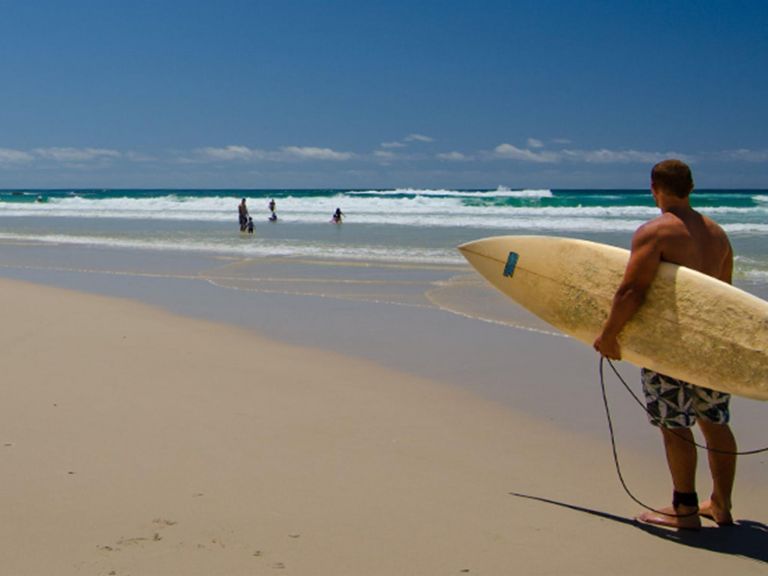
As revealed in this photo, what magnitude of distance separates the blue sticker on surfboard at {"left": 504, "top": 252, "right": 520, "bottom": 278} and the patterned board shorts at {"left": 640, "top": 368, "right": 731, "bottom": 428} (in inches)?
44.7

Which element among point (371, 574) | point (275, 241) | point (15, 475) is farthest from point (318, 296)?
point (275, 241)

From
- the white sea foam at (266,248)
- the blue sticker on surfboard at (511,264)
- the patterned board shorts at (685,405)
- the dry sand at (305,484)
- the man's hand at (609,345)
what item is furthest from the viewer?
the white sea foam at (266,248)

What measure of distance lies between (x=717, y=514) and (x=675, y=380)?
59 cm

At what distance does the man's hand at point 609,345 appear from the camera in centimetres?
345

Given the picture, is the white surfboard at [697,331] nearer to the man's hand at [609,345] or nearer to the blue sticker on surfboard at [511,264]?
the man's hand at [609,345]

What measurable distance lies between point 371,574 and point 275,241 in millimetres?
18233

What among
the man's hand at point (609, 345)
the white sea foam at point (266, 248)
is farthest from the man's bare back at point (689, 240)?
the white sea foam at point (266, 248)

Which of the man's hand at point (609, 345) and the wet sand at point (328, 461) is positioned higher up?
the man's hand at point (609, 345)

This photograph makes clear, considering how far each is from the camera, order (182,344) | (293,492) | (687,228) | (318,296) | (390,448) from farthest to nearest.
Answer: (318,296) < (182,344) < (390,448) < (293,492) < (687,228)

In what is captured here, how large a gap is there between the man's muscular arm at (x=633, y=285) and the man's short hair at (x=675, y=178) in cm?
16

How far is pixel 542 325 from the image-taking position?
805 centimetres

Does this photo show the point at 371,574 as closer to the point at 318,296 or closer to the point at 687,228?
the point at 687,228

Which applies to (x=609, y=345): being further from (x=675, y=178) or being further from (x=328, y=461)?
(x=328, y=461)

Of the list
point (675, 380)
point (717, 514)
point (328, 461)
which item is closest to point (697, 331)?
point (675, 380)
